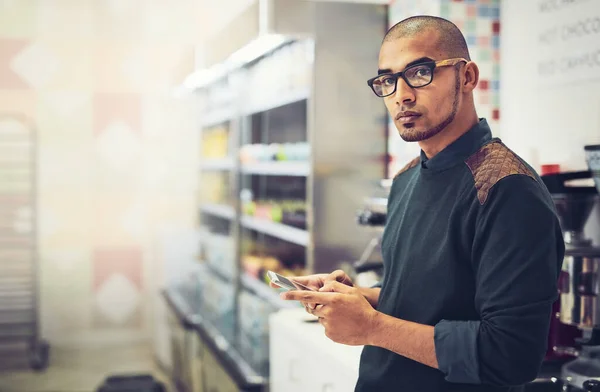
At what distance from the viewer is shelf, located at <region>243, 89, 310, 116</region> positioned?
3.70 metres

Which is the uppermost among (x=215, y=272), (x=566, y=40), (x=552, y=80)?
(x=566, y=40)

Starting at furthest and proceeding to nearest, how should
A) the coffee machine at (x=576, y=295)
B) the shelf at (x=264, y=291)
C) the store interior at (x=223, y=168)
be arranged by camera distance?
the shelf at (x=264, y=291), the store interior at (x=223, y=168), the coffee machine at (x=576, y=295)

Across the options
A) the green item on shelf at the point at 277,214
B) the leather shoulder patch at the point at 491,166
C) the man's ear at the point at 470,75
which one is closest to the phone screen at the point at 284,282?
the leather shoulder patch at the point at 491,166

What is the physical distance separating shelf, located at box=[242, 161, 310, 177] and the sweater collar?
6.52 feet

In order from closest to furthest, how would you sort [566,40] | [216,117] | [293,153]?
[566,40] < [293,153] < [216,117]

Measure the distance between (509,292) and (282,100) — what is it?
281 centimetres

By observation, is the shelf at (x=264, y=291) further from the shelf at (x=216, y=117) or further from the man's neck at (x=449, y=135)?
the man's neck at (x=449, y=135)

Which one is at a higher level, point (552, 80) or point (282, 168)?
point (552, 80)

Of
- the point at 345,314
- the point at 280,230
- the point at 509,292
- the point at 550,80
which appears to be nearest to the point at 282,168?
the point at 280,230

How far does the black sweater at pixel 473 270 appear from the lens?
132 cm

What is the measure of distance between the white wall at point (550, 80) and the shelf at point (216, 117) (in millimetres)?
2578

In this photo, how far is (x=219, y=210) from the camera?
5770 millimetres

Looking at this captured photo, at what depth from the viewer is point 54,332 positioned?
6996 millimetres

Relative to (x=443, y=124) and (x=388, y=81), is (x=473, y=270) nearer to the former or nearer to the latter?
(x=443, y=124)
